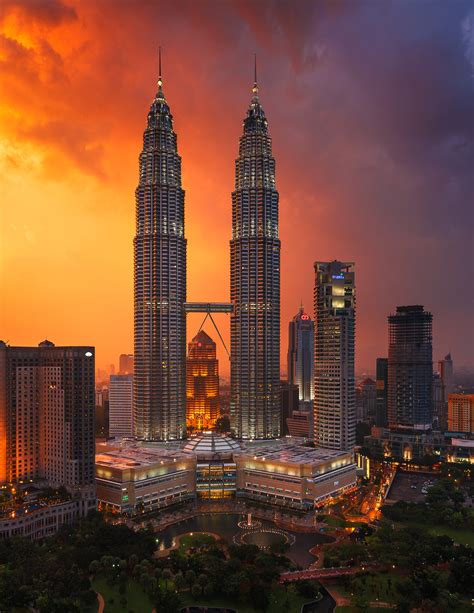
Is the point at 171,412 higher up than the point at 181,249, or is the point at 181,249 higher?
the point at 181,249

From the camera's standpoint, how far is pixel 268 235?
8831cm

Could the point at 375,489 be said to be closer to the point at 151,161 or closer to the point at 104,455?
the point at 104,455

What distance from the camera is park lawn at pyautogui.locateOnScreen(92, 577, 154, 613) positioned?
128 feet

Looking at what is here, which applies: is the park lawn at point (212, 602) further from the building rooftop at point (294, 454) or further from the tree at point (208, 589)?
the building rooftop at point (294, 454)

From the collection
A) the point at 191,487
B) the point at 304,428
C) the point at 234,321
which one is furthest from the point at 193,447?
the point at 304,428

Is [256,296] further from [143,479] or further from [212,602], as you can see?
[212,602]

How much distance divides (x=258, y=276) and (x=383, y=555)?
50401 millimetres

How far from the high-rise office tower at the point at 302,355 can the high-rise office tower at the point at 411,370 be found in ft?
114

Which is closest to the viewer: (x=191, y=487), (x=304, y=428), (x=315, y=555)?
(x=315, y=555)

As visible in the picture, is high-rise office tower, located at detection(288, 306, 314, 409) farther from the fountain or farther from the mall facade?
the fountain

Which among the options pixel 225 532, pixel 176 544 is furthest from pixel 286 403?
pixel 176 544

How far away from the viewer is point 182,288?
293ft

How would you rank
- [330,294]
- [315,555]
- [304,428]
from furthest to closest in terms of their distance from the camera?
[304,428]
[330,294]
[315,555]

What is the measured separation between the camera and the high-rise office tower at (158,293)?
85.7m
